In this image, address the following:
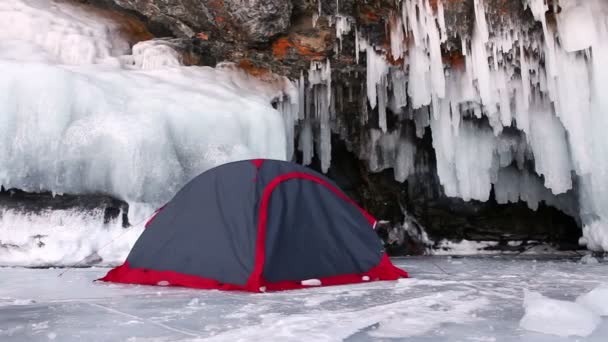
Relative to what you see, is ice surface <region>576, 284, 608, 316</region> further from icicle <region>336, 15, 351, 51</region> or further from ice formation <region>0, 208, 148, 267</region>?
icicle <region>336, 15, 351, 51</region>

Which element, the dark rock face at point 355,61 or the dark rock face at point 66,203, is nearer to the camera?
the dark rock face at point 66,203

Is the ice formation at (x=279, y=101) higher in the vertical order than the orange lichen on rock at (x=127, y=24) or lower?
lower

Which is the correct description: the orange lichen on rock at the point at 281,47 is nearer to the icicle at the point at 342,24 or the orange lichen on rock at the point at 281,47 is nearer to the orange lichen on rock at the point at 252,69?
the orange lichen on rock at the point at 252,69

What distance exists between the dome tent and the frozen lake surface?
0.26 metres

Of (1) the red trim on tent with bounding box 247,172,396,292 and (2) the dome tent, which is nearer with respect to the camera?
(1) the red trim on tent with bounding box 247,172,396,292

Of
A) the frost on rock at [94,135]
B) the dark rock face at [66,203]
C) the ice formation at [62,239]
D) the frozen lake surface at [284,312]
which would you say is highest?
the frost on rock at [94,135]

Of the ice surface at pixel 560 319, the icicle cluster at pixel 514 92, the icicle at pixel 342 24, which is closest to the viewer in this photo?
the ice surface at pixel 560 319

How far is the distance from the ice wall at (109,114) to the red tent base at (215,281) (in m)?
2.45

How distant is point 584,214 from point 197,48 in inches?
280

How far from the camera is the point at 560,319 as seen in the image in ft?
7.01

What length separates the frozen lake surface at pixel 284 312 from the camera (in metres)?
2.06

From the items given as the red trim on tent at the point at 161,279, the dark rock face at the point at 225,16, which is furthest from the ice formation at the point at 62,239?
the dark rock face at the point at 225,16

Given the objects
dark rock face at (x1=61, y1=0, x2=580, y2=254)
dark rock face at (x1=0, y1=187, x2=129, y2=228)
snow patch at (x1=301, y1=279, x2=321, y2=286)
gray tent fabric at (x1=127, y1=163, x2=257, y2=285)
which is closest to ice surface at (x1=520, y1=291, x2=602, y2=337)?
snow patch at (x1=301, y1=279, x2=321, y2=286)

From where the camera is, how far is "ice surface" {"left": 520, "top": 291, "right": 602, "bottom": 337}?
6.64 ft
